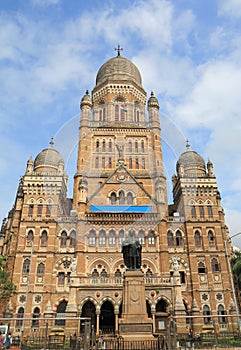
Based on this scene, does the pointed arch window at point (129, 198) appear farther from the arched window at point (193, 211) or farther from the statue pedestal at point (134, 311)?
the statue pedestal at point (134, 311)

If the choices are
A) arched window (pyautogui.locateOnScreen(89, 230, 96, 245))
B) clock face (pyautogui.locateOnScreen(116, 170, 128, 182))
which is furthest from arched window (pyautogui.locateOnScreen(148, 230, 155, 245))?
clock face (pyautogui.locateOnScreen(116, 170, 128, 182))

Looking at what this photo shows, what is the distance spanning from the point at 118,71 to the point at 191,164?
22522mm

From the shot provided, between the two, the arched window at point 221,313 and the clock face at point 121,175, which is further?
the clock face at point 121,175

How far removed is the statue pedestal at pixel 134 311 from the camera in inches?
703

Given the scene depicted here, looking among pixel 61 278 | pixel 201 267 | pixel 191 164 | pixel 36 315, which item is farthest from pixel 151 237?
pixel 36 315

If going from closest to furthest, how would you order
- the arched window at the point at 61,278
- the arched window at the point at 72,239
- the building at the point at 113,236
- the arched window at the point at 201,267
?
1. the building at the point at 113,236
2. the arched window at the point at 61,278
3. the arched window at the point at 201,267
4. the arched window at the point at 72,239

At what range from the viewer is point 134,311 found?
19.0 m

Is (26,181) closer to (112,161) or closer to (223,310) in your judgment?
(112,161)

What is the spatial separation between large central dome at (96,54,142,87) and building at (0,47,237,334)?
10928 millimetres

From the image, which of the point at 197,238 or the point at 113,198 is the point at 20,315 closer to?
the point at 113,198

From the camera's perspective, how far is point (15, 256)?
3834cm

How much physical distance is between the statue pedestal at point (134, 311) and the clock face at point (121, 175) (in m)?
23.1

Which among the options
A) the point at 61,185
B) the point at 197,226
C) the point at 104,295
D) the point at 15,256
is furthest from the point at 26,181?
the point at 197,226

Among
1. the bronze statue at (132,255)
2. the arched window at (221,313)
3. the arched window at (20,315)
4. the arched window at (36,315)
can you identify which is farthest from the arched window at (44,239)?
the arched window at (221,313)
